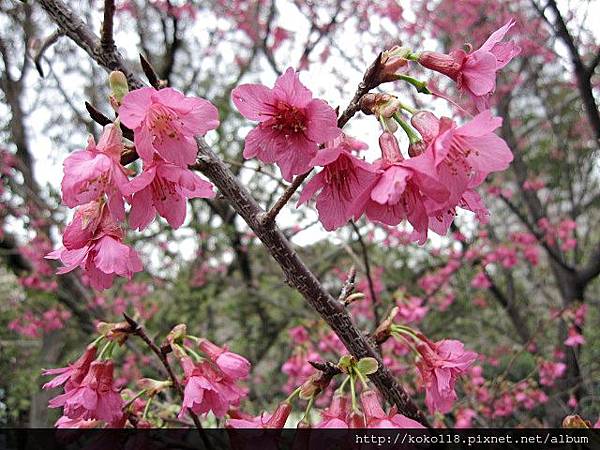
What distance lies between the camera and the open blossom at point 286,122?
35.5 inches

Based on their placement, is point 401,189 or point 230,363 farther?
point 230,363

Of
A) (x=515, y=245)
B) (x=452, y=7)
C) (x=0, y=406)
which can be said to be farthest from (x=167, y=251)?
(x=452, y=7)

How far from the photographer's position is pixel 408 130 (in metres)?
0.94

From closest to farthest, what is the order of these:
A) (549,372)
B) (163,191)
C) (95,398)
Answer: (163,191), (95,398), (549,372)

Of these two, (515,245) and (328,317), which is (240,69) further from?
(328,317)

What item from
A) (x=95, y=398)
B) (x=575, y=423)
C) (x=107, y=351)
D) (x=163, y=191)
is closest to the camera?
(x=163, y=191)

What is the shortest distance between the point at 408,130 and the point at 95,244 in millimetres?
626

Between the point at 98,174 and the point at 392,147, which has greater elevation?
the point at 98,174

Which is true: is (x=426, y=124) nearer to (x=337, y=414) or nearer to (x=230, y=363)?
(x=337, y=414)

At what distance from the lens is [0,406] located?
4754 millimetres

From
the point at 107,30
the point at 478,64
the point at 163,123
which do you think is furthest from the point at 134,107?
the point at 478,64

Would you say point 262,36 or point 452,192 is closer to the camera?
point 452,192

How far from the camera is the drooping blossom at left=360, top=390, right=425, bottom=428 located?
0.89 m

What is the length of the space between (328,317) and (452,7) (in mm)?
6845
